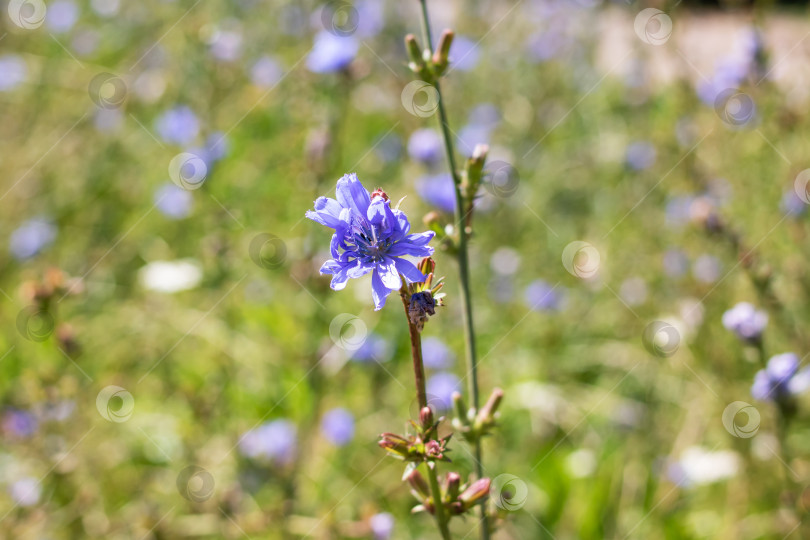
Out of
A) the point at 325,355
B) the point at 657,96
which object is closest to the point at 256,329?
the point at 325,355

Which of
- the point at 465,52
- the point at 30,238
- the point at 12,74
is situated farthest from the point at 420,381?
the point at 12,74

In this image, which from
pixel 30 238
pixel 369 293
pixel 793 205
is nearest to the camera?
pixel 793 205

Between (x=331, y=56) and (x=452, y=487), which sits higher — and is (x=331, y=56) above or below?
above

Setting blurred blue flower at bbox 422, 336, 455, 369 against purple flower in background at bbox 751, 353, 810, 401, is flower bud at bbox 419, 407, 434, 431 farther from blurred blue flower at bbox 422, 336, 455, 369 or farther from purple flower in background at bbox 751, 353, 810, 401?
blurred blue flower at bbox 422, 336, 455, 369

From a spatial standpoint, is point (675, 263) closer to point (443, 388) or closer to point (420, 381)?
point (443, 388)

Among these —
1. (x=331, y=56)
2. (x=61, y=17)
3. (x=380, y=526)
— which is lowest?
(x=380, y=526)

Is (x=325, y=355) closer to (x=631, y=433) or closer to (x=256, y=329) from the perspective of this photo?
(x=256, y=329)

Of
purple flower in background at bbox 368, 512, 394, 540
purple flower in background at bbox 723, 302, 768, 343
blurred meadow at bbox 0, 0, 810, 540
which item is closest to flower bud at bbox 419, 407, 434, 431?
blurred meadow at bbox 0, 0, 810, 540
